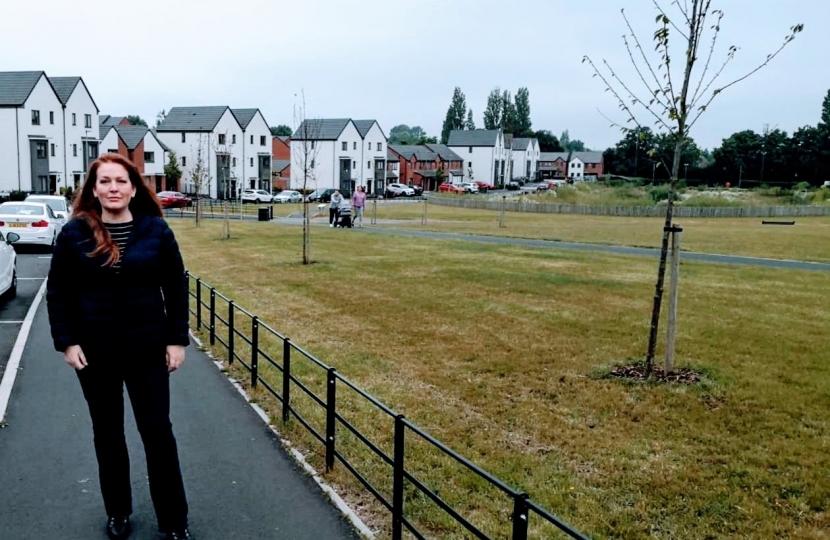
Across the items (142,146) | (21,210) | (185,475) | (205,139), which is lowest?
(185,475)

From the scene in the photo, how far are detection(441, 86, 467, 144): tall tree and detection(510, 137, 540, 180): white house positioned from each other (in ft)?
63.2

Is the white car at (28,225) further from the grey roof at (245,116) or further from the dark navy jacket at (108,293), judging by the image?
the grey roof at (245,116)

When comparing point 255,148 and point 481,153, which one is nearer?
point 255,148

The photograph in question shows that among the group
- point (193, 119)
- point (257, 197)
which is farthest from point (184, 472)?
point (193, 119)

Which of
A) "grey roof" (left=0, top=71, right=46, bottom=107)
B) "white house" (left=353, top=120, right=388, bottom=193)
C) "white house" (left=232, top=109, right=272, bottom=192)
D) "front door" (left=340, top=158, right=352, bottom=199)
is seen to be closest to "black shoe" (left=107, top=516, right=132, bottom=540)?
A: "grey roof" (left=0, top=71, right=46, bottom=107)

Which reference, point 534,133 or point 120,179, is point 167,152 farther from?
point 534,133

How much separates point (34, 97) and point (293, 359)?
2447 inches

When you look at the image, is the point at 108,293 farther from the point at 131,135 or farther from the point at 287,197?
the point at 131,135

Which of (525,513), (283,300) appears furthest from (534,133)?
(525,513)

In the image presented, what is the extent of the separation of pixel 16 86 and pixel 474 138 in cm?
7425

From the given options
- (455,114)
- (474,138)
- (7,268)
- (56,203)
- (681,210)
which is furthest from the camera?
(455,114)

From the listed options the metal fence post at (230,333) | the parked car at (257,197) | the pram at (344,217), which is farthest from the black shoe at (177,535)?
the parked car at (257,197)

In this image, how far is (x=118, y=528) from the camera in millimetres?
4492

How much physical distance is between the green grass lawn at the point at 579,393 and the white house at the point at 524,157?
119m
